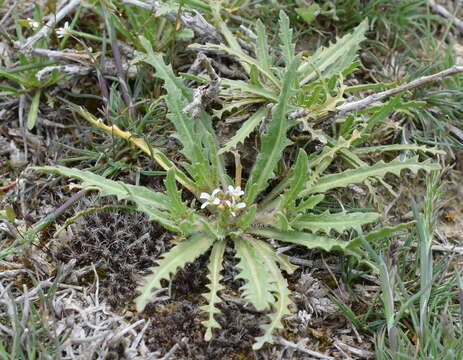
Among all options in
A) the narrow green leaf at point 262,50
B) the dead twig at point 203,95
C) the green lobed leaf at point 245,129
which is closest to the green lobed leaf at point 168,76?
the dead twig at point 203,95

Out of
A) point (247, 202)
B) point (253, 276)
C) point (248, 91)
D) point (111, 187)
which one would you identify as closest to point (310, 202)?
point (247, 202)

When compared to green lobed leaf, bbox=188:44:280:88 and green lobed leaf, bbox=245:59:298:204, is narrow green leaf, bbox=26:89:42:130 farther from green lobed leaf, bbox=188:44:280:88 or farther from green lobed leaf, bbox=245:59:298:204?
green lobed leaf, bbox=245:59:298:204

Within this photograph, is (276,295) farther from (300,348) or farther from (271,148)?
(271,148)

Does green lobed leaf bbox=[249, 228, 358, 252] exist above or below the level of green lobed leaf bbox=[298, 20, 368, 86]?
below

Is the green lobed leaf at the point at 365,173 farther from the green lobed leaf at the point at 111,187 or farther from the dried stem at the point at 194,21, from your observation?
the dried stem at the point at 194,21


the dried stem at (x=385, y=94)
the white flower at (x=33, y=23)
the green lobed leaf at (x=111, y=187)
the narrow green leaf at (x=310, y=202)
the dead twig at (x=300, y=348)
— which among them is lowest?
the dead twig at (x=300, y=348)

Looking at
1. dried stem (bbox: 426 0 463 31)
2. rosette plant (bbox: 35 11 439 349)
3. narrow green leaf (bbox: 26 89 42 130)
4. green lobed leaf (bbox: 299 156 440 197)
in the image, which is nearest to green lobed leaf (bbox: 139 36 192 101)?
rosette plant (bbox: 35 11 439 349)

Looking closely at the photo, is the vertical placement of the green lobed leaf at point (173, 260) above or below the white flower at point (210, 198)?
below

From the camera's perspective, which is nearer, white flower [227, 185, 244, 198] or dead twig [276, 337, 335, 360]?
dead twig [276, 337, 335, 360]
